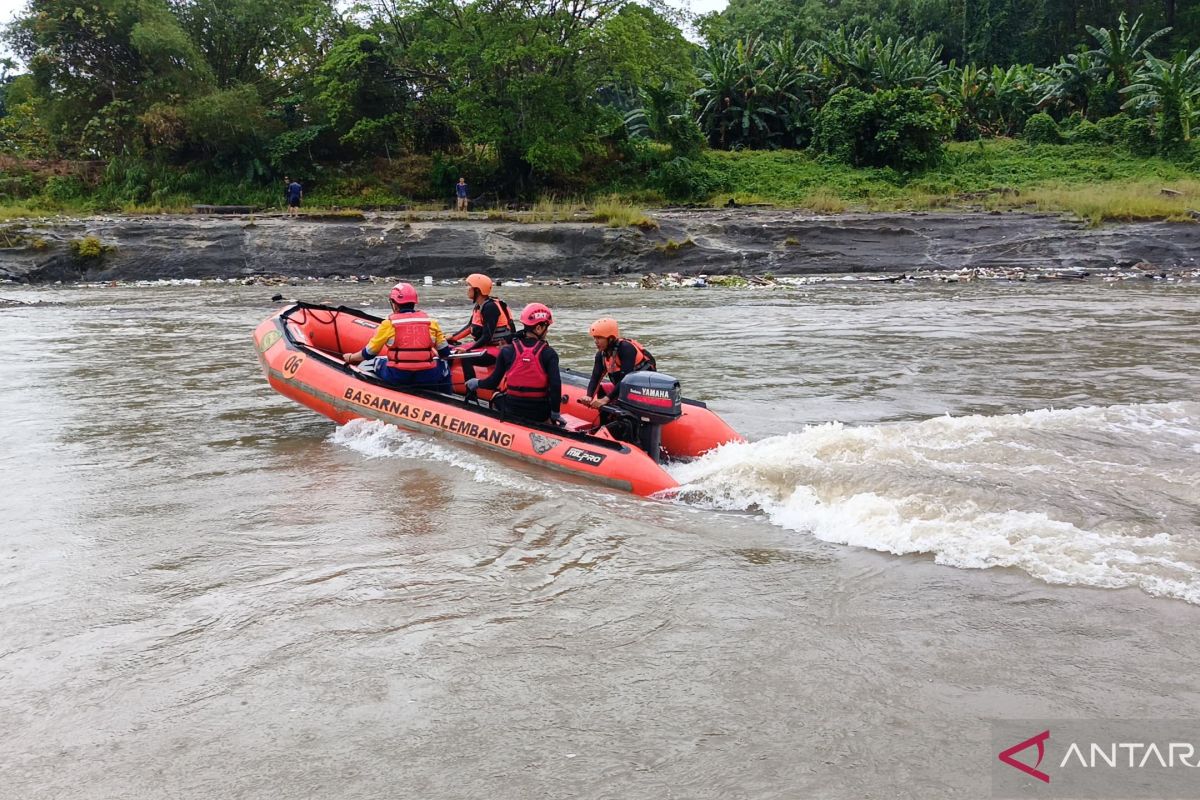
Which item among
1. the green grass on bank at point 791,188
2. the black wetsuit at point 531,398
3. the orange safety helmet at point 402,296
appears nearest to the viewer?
the black wetsuit at point 531,398

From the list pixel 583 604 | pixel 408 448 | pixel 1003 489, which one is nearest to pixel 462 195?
pixel 408 448

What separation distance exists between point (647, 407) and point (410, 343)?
8.13 ft

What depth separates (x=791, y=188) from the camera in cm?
3022

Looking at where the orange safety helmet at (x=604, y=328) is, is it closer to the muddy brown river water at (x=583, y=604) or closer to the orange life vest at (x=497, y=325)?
the muddy brown river water at (x=583, y=604)

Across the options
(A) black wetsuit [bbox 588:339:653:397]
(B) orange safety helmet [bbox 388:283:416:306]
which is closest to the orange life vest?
(B) orange safety helmet [bbox 388:283:416:306]

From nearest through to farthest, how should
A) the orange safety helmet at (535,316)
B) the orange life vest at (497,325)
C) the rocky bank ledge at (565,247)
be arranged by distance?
the orange safety helmet at (535,316)
the orange life vest at (497,325)
the rocky bank ledge at (565,247)

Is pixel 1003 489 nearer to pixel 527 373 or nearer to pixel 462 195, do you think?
pixel 527 373

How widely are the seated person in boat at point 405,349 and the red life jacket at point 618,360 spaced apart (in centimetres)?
183

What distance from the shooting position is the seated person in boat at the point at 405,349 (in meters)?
8.48

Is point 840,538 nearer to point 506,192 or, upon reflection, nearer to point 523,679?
point 523,679

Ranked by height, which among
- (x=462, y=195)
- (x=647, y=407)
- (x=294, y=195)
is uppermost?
(x=294, y=195)

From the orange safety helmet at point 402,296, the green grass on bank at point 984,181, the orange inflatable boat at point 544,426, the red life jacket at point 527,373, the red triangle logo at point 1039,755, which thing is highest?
the green grass on bank at point 984,181

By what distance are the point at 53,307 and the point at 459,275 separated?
28.5 feet

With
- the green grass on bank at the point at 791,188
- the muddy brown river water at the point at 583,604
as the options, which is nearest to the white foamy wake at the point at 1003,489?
the muddy brown river water at the point at 583,604
